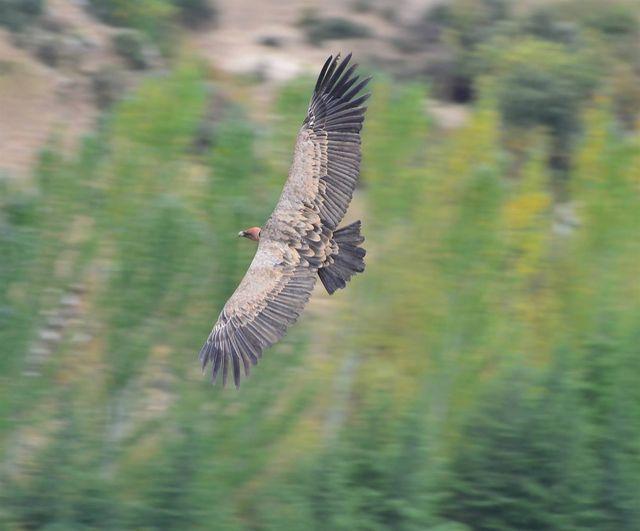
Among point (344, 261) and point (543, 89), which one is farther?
point (543, 89)

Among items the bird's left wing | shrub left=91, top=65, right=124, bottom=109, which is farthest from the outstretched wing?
shrub left=91, top=65, right=124, bottom=109

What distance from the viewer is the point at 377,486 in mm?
18062

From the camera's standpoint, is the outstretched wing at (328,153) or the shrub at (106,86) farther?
the shrub at (106,86)

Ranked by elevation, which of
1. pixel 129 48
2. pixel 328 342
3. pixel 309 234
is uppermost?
pixel 129 48

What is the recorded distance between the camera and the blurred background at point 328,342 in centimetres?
1775

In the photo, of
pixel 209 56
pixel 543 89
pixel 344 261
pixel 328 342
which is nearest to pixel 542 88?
pixel 543 89

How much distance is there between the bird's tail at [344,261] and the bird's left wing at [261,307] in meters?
0.16

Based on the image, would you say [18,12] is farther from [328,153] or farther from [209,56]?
[328,153]

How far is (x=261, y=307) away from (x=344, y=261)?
2.80ft

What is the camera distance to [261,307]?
33.1 ft

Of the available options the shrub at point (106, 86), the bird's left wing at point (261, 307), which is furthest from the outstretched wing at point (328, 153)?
the shrub at point (106, 86)

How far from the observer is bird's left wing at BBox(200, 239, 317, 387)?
388 inches

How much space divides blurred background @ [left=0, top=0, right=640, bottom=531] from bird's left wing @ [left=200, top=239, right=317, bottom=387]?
7212 millimetres

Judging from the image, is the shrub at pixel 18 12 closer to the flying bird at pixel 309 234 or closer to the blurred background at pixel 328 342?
the blurred background at pixel 328 342
